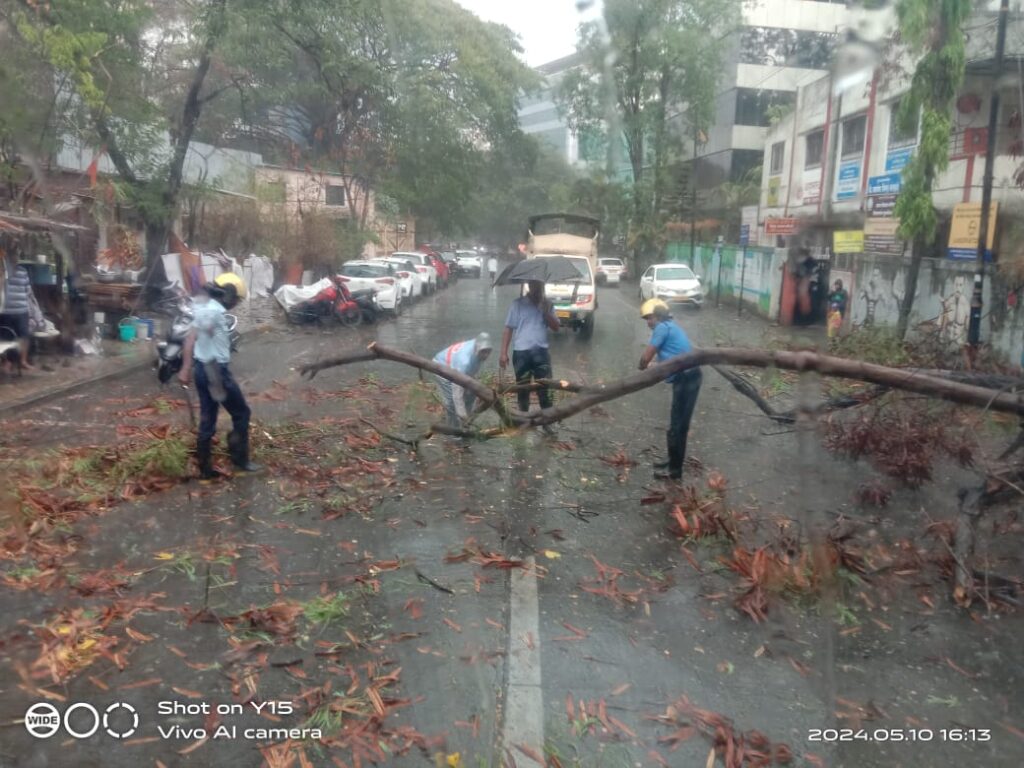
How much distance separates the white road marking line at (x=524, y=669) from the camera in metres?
3.47

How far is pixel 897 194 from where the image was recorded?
14.5 m

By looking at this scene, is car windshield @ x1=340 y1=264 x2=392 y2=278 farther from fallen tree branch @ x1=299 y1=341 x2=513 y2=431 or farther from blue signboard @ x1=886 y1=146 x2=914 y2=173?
fallen tree branch @ x1=299 y1=341 x2=513 y2=431

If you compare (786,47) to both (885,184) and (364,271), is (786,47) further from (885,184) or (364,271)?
(364,271)

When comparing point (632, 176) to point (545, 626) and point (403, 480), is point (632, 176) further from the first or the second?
point (545, 626)

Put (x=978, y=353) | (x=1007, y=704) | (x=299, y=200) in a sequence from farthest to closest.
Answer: (x=299, y=200), (x=978, y=353), (x=1007, y=704)

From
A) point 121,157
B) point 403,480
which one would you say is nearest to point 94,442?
point 403,480

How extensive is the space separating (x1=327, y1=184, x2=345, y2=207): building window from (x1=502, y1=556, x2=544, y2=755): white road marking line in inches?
1058

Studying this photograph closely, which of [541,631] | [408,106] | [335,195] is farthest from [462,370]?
[335,195]

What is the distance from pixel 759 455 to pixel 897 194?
27.9 ft

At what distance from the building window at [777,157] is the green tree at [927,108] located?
3.69 m

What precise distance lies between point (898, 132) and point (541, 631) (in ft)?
42.5

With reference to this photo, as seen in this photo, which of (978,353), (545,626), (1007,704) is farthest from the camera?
(978,353)

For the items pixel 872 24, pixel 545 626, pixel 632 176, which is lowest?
pixel 545 626

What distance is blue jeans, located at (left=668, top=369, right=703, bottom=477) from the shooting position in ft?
22.4
